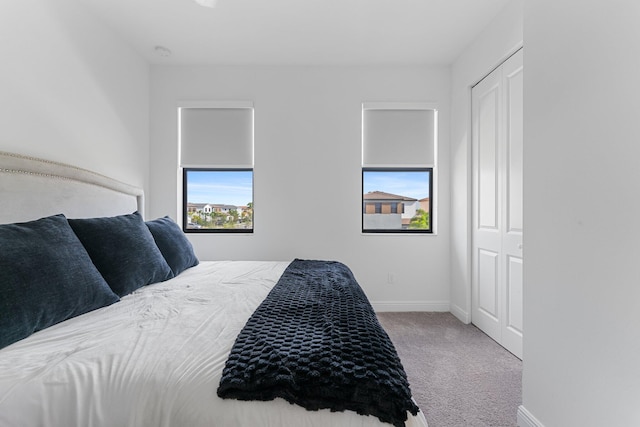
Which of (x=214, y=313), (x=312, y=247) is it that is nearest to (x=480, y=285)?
(x=312, y=247)

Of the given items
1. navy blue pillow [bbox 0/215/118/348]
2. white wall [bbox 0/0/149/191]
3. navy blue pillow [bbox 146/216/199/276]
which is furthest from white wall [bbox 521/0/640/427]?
white wall [bbox 0/0/149/191]

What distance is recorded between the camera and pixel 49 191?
189 cm

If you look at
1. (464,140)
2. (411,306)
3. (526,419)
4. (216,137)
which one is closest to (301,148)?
(216,137)

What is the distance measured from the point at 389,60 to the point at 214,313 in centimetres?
297

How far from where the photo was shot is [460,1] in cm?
240

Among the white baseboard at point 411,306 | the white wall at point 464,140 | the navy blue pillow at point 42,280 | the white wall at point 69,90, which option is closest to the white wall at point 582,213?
the white wall at point 464,140

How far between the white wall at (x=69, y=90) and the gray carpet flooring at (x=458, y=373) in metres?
2.76

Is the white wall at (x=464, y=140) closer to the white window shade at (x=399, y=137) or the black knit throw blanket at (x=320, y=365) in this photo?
the white window shade at (x=399, y=137)

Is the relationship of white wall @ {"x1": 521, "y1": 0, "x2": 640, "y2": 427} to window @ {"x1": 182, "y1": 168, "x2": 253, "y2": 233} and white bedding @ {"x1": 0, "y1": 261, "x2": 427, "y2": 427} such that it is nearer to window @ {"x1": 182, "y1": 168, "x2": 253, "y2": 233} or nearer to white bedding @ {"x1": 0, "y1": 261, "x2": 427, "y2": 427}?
white bedding @ {"x1": 0, "y1": 261, "x2": 427, "y2": 427}

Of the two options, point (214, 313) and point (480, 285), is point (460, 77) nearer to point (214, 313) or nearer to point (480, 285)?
point (480, 285)

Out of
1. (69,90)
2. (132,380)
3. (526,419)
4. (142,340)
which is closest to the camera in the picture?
(132,380)

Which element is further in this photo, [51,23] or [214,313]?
[51,23]

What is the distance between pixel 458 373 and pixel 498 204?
4.46 feet

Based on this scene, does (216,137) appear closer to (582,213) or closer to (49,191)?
(49,191)
